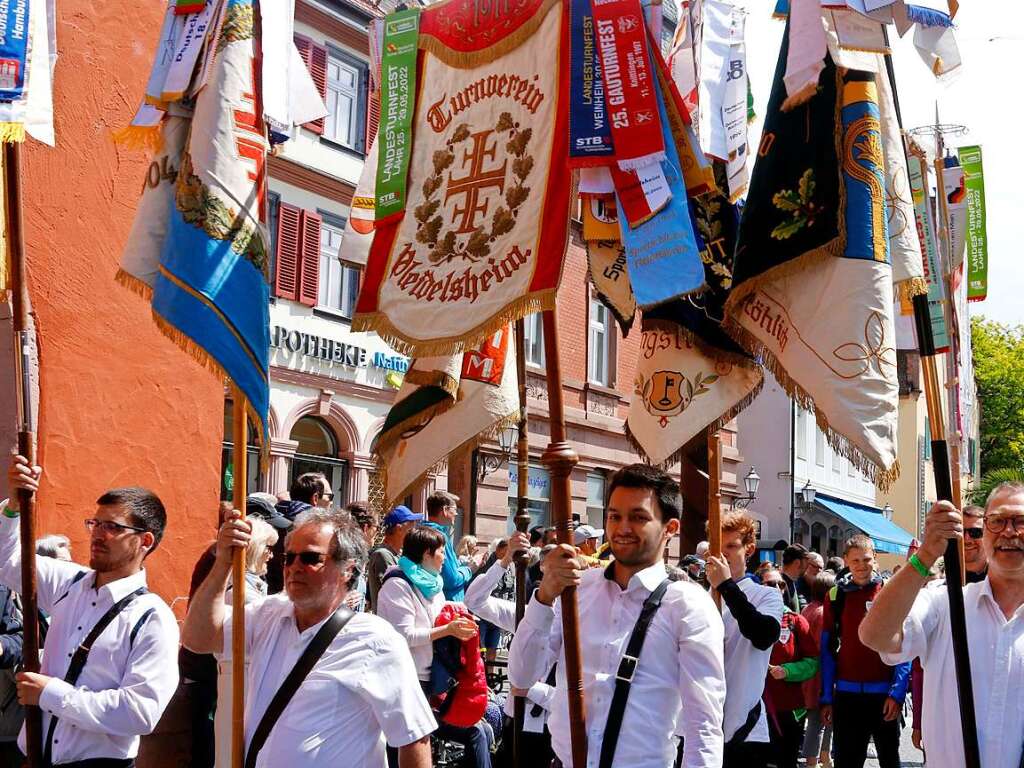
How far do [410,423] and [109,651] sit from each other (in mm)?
2885

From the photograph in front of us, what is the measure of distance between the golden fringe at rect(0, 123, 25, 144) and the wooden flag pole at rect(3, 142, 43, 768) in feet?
0.08

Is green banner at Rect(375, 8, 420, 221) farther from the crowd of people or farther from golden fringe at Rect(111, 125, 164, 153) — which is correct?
the crowd of people

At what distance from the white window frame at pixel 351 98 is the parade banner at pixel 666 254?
14.3 metres

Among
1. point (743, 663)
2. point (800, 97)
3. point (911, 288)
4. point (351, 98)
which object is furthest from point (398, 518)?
point (351, 98)

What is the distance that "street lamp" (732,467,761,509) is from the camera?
23.8 m

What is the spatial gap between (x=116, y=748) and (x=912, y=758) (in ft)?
33.7

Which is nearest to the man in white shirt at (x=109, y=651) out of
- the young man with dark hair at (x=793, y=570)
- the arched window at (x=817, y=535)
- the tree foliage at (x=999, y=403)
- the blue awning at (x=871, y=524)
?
the young man with dark hair at (x=793, y=570)

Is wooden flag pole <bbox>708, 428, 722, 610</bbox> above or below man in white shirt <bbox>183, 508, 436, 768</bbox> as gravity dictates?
above

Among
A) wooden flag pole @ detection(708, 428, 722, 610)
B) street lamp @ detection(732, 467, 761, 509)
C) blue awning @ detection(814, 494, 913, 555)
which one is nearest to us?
wooden flag pole @ detection(708, 428, 722, 610)

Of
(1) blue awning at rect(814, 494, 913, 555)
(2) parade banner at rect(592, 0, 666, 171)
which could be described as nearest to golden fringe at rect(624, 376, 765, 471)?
(2) parade banner at rect(592, 0, 666, 171)

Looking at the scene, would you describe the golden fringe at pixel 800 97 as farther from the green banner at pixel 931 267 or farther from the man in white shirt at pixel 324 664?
the man in white shirt at pixel 324 664

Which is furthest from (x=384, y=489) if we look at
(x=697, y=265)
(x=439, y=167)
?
(x=697, y=265)

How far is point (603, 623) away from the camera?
4652 millimetres

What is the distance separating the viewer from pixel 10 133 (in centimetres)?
519
